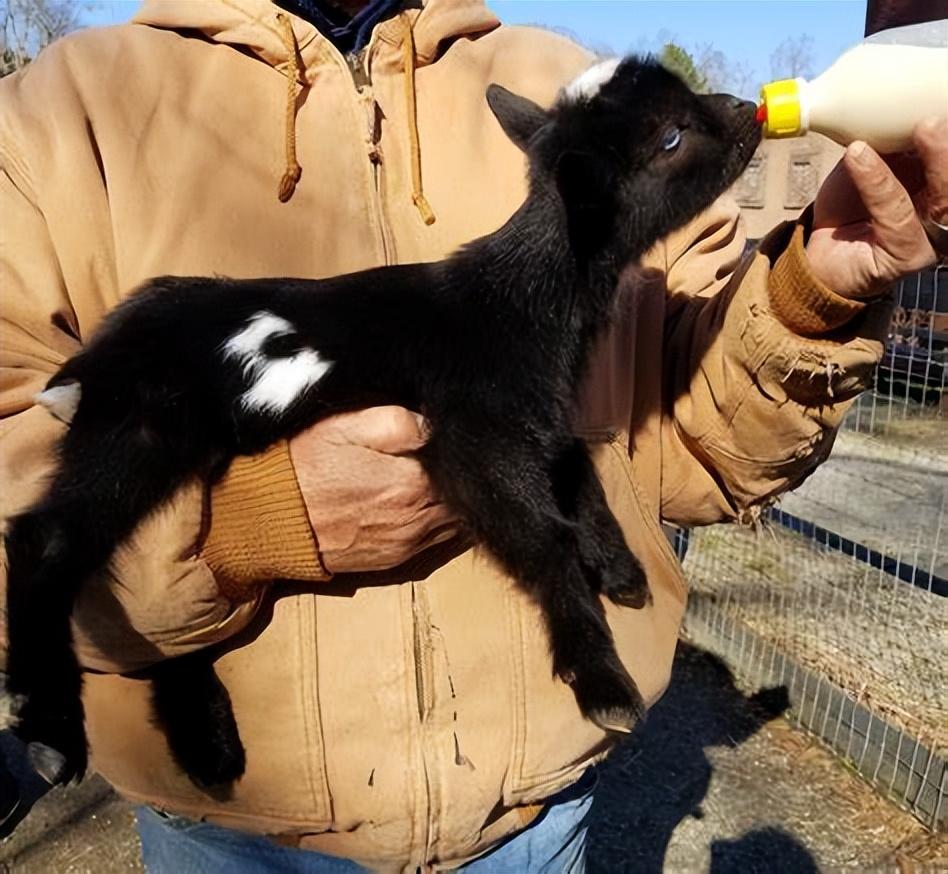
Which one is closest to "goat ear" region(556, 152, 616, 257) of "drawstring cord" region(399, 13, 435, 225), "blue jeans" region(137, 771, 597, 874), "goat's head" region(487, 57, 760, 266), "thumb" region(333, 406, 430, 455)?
"goat's head" region(487, 57, 760, 266)

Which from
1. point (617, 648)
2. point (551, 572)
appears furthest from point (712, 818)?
point (551, 572)

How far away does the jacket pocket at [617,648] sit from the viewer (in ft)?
5.01

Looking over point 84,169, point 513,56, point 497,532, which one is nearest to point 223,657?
point 497,532

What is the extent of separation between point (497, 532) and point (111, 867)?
2.34m

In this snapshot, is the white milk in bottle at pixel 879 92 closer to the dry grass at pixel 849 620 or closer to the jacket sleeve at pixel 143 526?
the jacket sleeve at pixel 143 526

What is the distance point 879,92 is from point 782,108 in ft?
0.44

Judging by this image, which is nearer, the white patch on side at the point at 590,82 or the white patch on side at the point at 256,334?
the white patch on side at the point at 256,334

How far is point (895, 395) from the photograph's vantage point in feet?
16.4

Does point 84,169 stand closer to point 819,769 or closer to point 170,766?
point 170,766

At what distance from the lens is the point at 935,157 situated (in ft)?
4.09

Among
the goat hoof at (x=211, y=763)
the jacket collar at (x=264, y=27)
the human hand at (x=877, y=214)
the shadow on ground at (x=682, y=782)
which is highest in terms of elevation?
the jacket collar at (x=264, y=27)

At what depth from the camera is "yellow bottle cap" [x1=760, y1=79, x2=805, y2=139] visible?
4.51ft

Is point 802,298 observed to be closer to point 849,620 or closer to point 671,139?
point 671,139

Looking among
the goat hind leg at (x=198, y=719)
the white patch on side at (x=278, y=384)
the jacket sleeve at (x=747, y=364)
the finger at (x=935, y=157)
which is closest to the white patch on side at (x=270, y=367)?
the white patch on side at (x=278, y=384)
